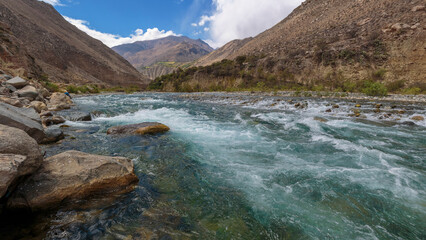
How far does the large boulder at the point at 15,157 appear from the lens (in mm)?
2256

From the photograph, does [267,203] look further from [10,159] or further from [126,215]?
[10,159]

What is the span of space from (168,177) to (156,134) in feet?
13.0

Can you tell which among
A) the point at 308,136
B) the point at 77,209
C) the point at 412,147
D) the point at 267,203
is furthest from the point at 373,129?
the point at 77,209

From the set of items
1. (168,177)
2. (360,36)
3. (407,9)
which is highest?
(407,9)

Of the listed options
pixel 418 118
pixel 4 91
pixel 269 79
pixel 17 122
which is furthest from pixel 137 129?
pixel 269 79

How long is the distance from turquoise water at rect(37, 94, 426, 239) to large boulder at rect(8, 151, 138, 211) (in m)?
0.30

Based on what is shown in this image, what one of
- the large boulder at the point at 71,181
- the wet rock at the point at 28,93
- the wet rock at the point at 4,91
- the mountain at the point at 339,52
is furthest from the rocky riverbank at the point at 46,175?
the mountain at the point at 339,52

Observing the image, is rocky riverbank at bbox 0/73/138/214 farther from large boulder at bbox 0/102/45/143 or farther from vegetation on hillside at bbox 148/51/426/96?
vegetation on hillside at bbox 148/51/426/96

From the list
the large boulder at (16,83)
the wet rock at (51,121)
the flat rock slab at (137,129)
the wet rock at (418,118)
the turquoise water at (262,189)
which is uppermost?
the large boulder at (16,83)

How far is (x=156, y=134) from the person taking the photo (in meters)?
8.01

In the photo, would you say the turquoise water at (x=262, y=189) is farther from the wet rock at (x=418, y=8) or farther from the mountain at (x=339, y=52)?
the wet rock at (x=418, y=8)

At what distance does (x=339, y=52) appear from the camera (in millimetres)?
35875

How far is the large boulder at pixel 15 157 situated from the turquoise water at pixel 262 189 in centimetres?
79

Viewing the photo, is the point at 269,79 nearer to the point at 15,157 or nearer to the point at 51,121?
the point at 51,121
